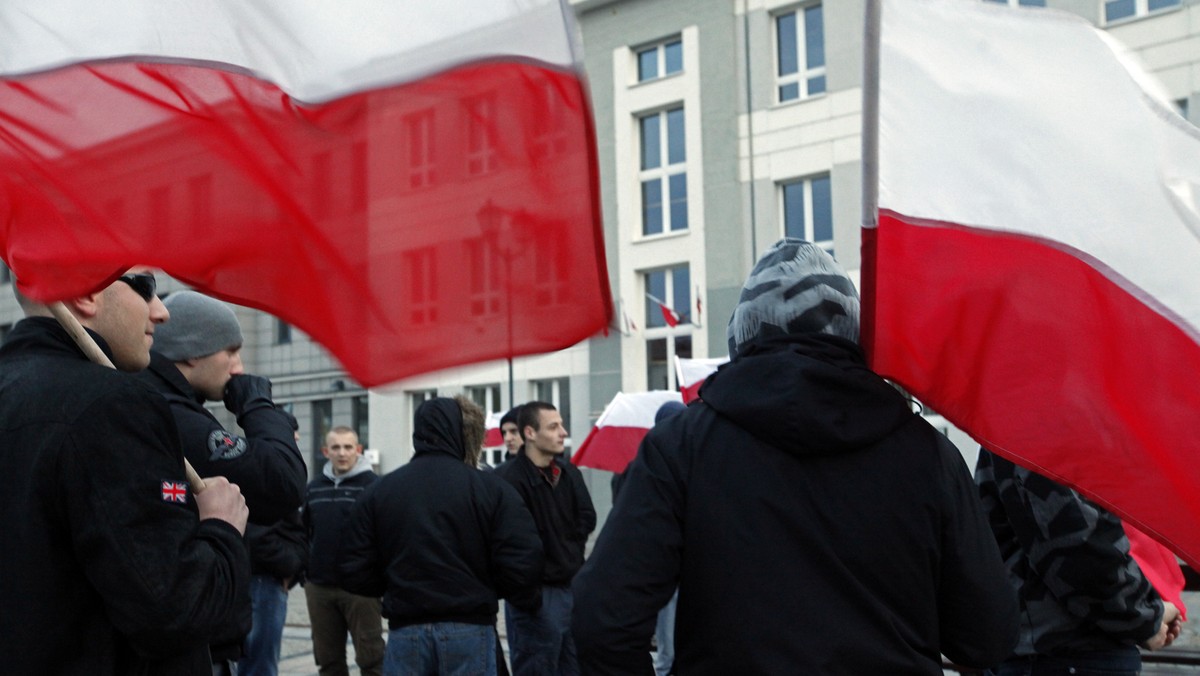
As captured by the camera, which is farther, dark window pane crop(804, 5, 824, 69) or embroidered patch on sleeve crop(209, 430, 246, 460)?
dark window pane crop(804, 5, 824, 69)

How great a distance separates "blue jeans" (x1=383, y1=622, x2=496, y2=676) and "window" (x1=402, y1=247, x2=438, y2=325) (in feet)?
10.4

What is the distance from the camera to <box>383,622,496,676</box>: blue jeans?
507 cm

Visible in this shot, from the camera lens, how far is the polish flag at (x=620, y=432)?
1013cm

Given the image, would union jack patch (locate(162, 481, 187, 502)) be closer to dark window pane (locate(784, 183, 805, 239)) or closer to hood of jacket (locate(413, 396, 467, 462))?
hood of jacket (locate(413, 396, 467, 462))

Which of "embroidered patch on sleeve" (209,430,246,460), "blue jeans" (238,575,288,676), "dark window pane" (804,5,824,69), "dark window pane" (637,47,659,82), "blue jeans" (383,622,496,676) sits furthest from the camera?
"dark window pane" (637,47,659,82)

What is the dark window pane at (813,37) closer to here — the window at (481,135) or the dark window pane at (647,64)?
the dark window pane at (647,64)

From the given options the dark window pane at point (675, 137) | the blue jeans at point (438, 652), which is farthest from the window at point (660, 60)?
the blue jeans at point (438, 652)

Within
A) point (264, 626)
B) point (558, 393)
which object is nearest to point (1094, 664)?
point (264, 626)

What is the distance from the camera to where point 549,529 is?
7062 millimetres

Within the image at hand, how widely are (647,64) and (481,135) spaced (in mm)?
23285

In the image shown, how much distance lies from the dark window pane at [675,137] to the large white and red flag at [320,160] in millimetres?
22177

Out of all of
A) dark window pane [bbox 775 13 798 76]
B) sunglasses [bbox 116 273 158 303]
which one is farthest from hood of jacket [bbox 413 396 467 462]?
dark window pane [bbox 775 13 798 76]

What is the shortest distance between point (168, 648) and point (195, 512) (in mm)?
273

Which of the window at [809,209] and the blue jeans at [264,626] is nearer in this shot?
the blue jeans at [264,626]
